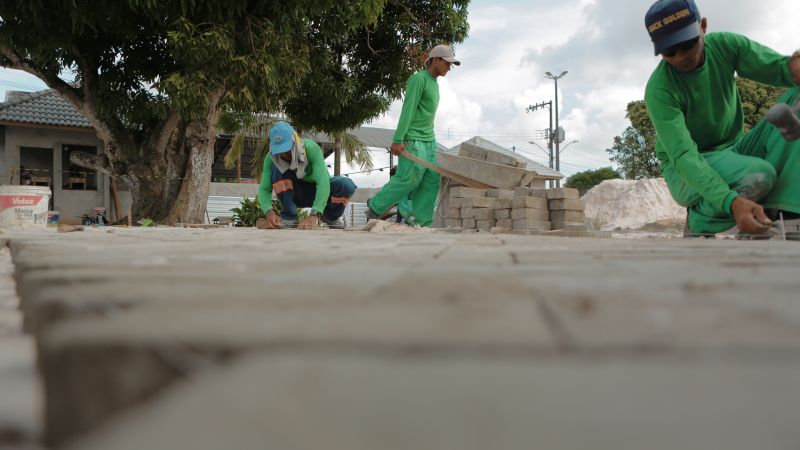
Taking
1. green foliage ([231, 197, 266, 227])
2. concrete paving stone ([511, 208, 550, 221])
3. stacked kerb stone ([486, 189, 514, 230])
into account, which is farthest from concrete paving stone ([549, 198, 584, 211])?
green foliage ([231, 197, 266, 227])

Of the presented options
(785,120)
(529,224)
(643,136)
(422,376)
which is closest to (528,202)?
(529,224)

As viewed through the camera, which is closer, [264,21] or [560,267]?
[560,267]

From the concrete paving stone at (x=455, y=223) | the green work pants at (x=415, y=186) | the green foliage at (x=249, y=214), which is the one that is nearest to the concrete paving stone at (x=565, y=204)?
the concrete paving stone at (x=455, y=223)

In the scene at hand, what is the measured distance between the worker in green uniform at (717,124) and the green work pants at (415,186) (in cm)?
252

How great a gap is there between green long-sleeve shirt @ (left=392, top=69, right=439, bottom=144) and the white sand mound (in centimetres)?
696

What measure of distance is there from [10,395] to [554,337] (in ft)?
1.59

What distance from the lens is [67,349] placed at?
0.37 meters

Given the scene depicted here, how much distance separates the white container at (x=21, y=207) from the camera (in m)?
4.14

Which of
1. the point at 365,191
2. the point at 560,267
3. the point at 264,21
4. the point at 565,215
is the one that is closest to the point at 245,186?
the point at 365,191

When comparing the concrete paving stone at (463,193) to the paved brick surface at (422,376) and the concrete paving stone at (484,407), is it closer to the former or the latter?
the paved brick surface at (422,376)

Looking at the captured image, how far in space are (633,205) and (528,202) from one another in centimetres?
631

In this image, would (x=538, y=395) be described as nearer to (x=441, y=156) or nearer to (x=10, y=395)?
(x=10, y=395)

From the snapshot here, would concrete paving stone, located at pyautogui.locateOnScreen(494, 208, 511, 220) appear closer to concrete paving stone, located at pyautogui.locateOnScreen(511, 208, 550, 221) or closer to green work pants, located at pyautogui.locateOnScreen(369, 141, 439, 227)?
concrete paving stone, located at pyautogui.locateOnScreen(511, 208, 550, 221)

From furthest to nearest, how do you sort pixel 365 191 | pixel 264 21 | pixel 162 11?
pixel 365 191, pixel 264 21, pixel 162 11
